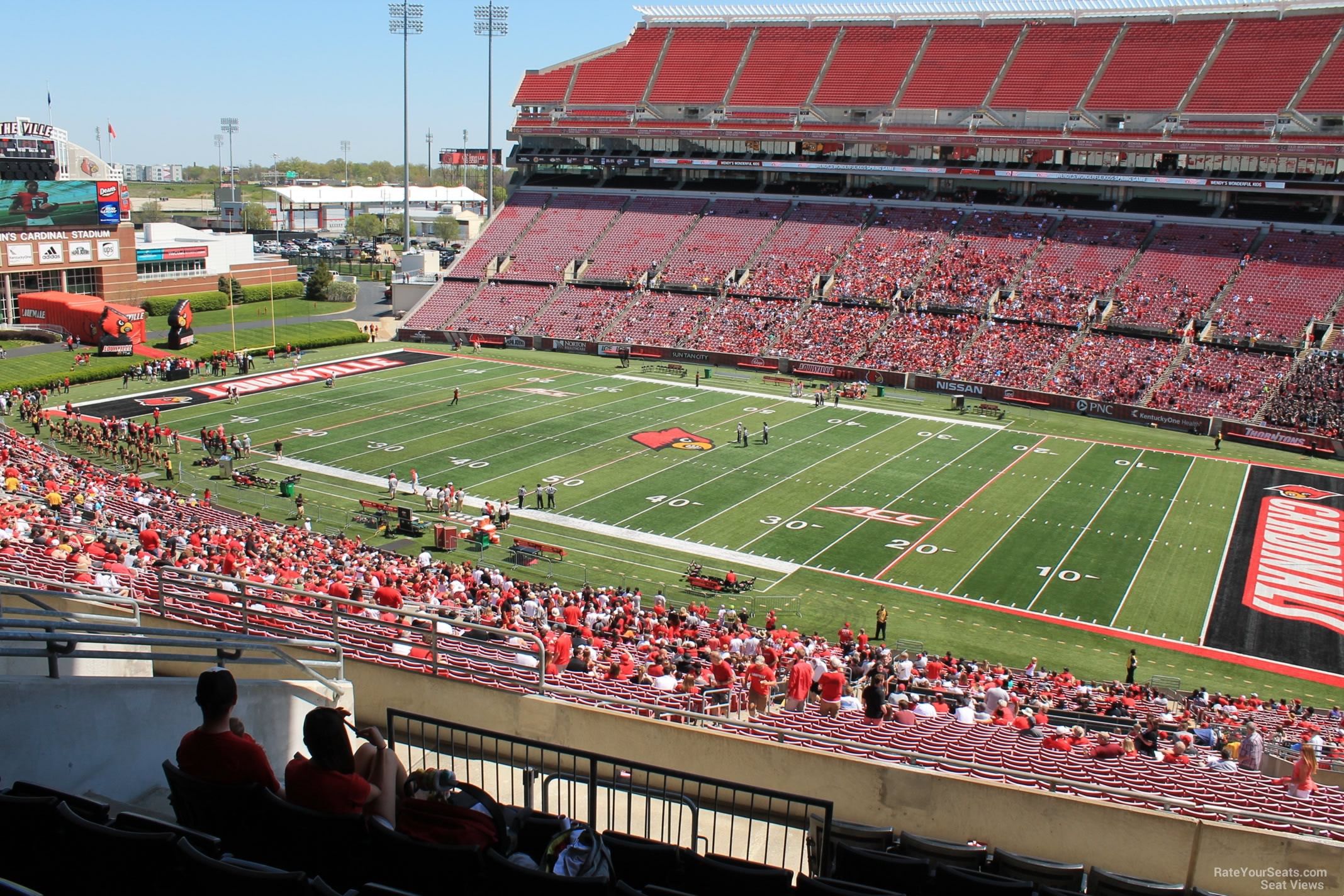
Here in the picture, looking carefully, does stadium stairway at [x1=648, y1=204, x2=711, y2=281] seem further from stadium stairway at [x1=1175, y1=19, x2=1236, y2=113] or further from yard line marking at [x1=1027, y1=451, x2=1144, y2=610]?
yard line marking at [x1=1027, y1=451, x2=1144, y2=610]

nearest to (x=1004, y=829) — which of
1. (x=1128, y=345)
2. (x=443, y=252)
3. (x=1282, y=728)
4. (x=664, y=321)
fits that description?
(x=1282, y=728)

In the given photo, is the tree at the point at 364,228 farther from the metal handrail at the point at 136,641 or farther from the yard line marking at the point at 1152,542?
the metal handrail at the point at 136,641

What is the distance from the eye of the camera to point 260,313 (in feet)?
238

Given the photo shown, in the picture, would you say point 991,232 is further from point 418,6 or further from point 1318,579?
point 418,6

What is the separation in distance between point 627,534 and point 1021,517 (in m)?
12.6

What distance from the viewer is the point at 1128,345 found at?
52188 mm

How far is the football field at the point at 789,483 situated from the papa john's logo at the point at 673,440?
10cm

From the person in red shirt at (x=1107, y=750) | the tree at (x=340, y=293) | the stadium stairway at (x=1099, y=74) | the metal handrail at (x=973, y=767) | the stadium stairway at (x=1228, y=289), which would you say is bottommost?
the person in red shirt at (x=1107, y=750)

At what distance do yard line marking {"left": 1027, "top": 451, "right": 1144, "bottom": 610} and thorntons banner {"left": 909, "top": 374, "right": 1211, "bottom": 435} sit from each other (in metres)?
5.14

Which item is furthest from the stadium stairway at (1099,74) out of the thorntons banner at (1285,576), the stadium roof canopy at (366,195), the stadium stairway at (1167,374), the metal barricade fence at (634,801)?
the stadium roof canopy at (366,195)

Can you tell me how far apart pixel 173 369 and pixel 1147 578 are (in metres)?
41.2

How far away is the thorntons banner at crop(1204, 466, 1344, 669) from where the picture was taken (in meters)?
26.2

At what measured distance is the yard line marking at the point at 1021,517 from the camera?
29562 millimetres

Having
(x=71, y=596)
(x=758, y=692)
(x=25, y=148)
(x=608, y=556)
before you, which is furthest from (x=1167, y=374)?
(x=25, y=148)
